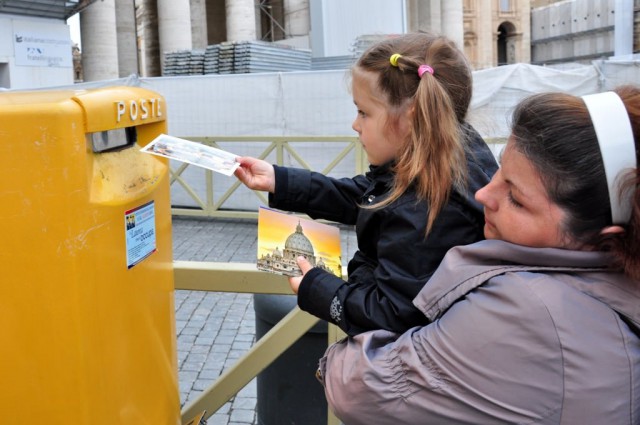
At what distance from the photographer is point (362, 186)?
2213 millimetres

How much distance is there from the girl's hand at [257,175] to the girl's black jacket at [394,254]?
0.50 metres

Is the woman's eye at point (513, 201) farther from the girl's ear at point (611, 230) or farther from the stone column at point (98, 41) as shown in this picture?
the stone column at point (98, 41)

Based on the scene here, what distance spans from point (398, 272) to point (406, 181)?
0.77 ft

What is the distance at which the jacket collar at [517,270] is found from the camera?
3.67 feet

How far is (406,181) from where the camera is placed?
1.62 m

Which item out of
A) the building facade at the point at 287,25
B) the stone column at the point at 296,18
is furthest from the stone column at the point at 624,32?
the stone column at the point at 296,18

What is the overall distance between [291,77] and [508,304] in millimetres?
9539

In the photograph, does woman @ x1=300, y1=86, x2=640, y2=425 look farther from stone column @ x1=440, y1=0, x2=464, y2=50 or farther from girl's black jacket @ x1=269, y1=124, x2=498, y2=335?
stone column @ x1=440, y1=0, x2=464, y2=50

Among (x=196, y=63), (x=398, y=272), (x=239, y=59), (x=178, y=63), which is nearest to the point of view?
(x=398, y=272)

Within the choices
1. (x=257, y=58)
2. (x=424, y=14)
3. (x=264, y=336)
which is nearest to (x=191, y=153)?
(x=264, y=336)

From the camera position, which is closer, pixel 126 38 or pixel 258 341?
pixel 258 341

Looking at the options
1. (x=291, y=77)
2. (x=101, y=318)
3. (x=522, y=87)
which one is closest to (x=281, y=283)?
(x=101, y=318)

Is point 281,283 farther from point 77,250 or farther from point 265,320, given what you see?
point 77,250

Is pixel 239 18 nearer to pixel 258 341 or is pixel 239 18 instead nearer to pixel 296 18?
pixel 296 18
